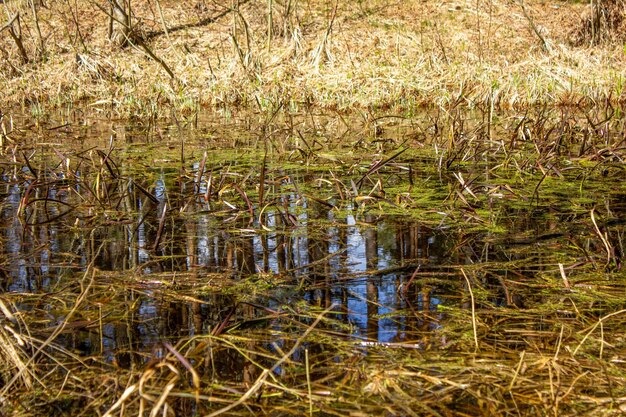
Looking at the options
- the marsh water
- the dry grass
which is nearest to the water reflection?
the marsh water

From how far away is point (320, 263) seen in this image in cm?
323

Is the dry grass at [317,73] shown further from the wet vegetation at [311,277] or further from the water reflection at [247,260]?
the water reflection at [247,260]

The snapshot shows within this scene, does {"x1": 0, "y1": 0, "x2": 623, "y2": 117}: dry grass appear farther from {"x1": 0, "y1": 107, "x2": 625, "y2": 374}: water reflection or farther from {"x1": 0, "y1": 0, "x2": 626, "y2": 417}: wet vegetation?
{"x1": 0, "y1": 107, "x2": 625, "y2": 374}: water reflection

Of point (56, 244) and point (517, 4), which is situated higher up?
point (517, 4)

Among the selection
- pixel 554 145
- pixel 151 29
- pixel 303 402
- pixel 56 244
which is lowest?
pixel 303 402

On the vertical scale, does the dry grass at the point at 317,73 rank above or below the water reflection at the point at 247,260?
above

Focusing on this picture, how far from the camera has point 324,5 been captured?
17.0m

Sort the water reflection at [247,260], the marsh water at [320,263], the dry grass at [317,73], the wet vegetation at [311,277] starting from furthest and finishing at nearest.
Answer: the dry grass at [317,73] < the water reflection at [247,260] < the marsh water at [320,263] < the wet vegetation at [311,277]

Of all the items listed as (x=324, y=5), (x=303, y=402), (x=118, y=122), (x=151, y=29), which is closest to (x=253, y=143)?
(x=118, y=122)

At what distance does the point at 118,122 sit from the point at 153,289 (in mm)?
6566

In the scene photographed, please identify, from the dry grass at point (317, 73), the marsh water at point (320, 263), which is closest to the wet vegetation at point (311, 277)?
the marsh water at point (320, 263)

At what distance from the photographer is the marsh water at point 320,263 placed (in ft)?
7.75

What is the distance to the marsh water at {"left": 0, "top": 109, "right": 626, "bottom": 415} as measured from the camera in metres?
2.36

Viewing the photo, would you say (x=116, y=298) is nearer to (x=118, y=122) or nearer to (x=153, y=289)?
(x=153, y=289)
